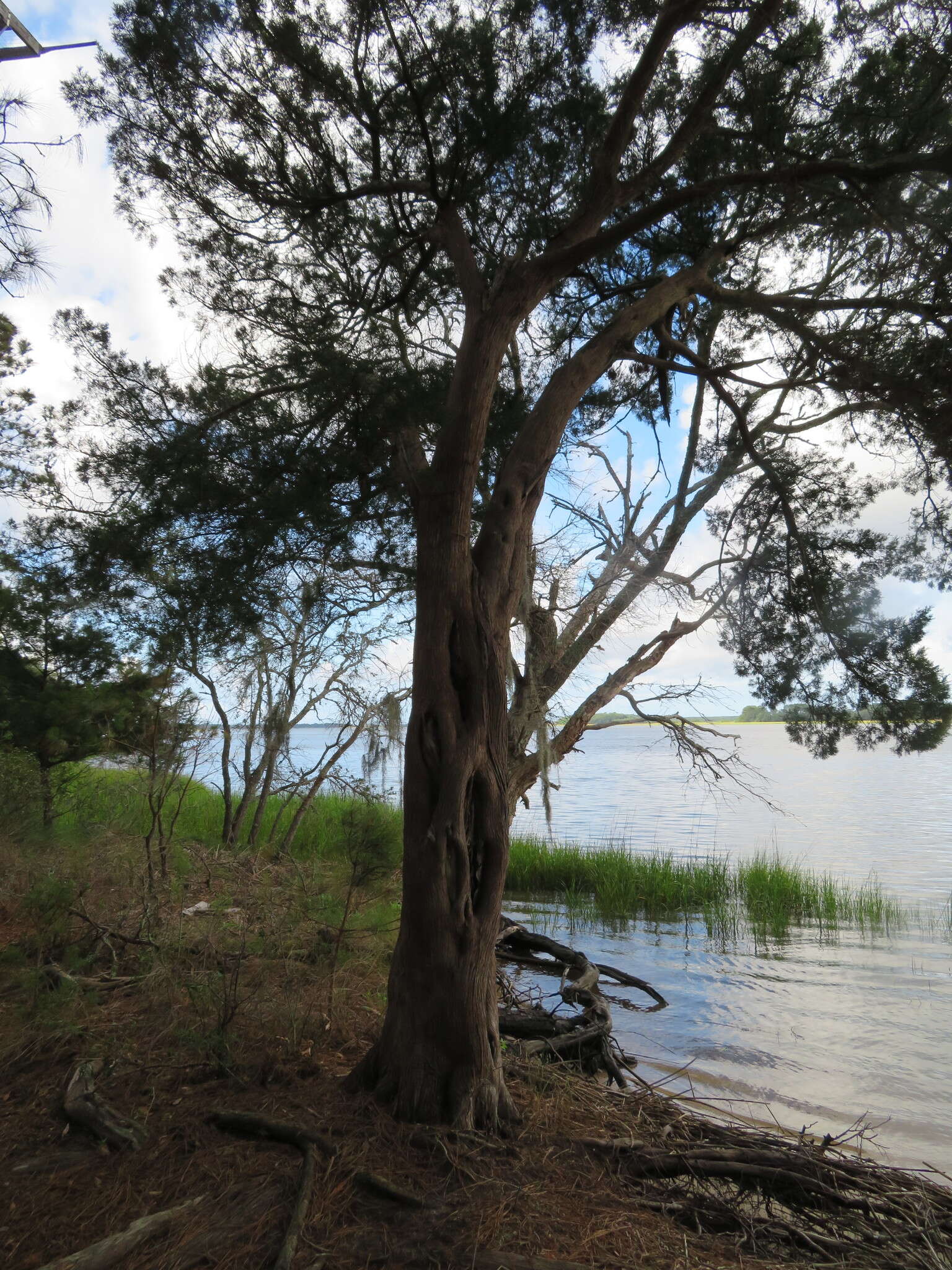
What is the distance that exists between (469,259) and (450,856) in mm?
2778

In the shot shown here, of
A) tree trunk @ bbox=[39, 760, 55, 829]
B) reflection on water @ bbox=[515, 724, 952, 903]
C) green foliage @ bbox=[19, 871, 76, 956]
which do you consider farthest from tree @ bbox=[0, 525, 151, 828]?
reflection on water @ bbox=[515, 724, 952, 903]

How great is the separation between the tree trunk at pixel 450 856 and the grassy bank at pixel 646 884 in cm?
696

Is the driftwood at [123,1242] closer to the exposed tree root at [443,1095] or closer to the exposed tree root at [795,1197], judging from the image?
the exposed tree root at [443,1095]

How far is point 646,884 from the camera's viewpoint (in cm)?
1177

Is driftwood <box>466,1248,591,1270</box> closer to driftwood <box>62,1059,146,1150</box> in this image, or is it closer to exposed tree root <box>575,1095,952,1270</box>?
exposed tree root <box>575,1095,952,1270</box>

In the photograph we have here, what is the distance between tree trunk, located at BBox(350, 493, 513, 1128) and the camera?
10.2 feet

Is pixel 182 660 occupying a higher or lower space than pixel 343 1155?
→ higher

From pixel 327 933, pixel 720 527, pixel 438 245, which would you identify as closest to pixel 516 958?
pixel 327 933

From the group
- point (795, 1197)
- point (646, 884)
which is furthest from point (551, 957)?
point (795, 1197)

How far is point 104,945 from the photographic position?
16.1ft

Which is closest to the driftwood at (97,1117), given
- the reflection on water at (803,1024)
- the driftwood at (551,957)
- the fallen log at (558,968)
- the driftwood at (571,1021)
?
the driftwood at (571,1021)

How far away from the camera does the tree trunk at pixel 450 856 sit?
10.2ft

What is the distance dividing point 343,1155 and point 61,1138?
1069 mm

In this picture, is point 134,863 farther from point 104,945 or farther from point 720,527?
point 720,527
